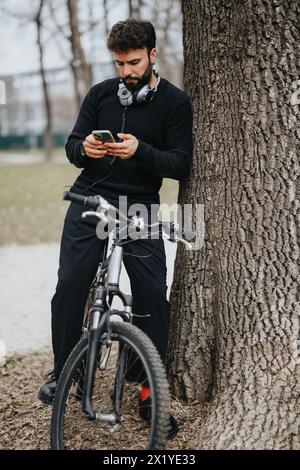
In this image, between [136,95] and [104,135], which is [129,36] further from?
[104,135]

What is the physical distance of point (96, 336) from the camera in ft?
9.45

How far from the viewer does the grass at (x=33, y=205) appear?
36.8 feet

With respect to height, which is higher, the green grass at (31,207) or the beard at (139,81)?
the beard at (139,81)

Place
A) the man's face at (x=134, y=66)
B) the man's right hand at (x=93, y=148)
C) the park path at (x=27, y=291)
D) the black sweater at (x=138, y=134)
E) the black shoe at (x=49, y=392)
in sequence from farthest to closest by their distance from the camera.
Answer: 1. the park path at (x=27, y=291)
2. the black shoe at (x=49, y=392)
3. the black sweater at (x=138, y=134)
4. the man's face at (x=134, y=66)
5. the man's right hand at (x=93, y=148)

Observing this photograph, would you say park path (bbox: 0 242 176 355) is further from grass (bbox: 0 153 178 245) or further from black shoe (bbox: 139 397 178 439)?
black shoe (bbox: 139 397 178 439)

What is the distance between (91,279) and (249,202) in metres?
0.96

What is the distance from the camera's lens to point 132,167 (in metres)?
3.39

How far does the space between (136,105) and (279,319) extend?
4.59ft

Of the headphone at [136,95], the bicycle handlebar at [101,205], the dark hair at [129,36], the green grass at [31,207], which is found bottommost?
the green grass at [31,207]

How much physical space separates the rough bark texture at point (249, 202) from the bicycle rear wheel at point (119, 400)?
401 millimetres

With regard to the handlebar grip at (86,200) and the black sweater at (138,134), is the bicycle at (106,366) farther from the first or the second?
the black sweater at (138,134)

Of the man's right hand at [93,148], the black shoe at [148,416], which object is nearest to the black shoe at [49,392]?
the black shoe at [148,416]
